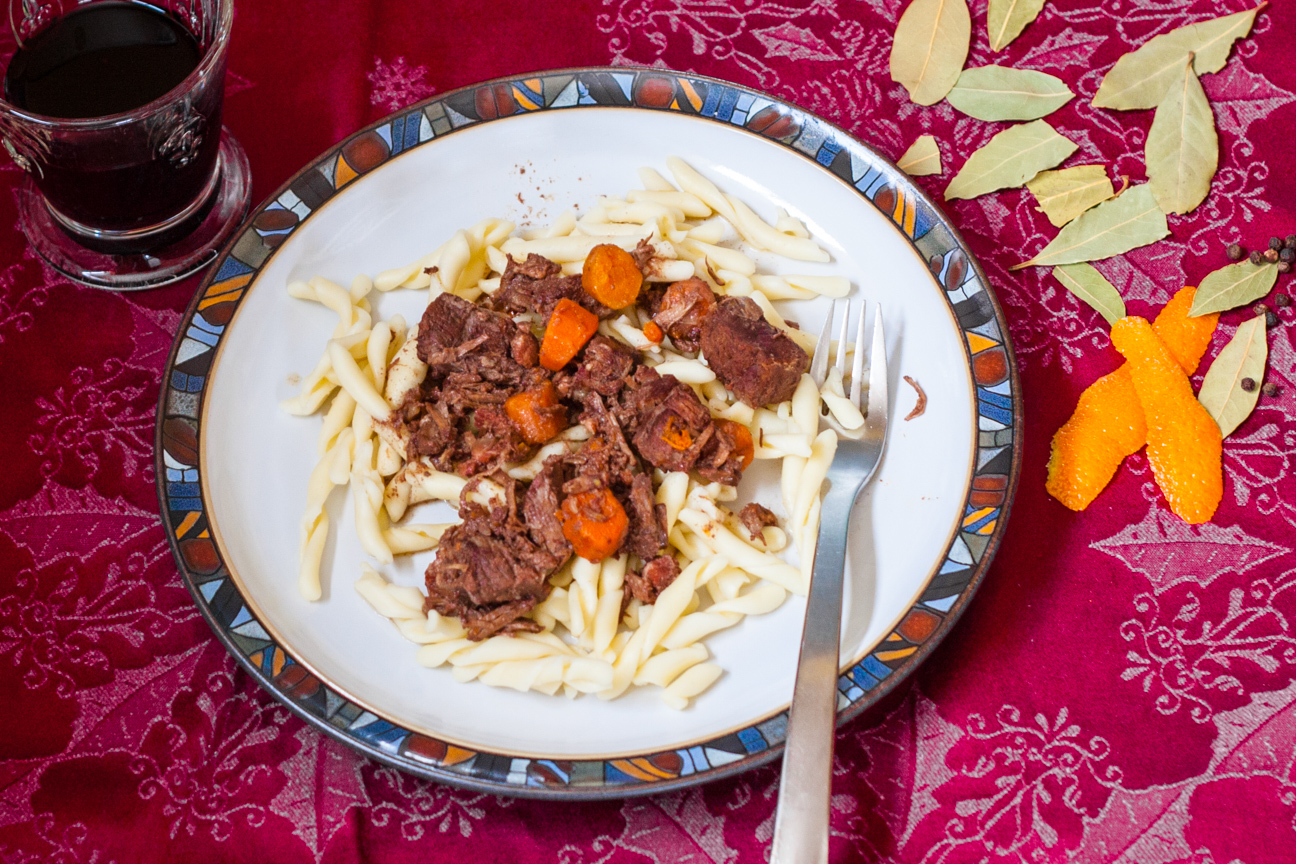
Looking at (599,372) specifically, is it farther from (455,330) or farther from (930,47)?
(930,47)

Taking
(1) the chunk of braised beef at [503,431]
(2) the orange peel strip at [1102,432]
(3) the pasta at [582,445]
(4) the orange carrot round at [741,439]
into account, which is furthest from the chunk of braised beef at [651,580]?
(2) the orange peel strip at [1102,432]

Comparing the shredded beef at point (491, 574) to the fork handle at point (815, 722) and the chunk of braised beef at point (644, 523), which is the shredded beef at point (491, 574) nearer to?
the chunk of braised beef at point (644, 523)

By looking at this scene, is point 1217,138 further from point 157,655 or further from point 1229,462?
point 157,655

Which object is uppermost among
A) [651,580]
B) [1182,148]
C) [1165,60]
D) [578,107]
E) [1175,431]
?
[1165,60]

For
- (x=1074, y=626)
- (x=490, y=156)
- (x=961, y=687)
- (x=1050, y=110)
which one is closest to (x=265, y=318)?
(x=490, y=156)

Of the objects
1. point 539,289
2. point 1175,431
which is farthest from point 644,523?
point 1175,431
